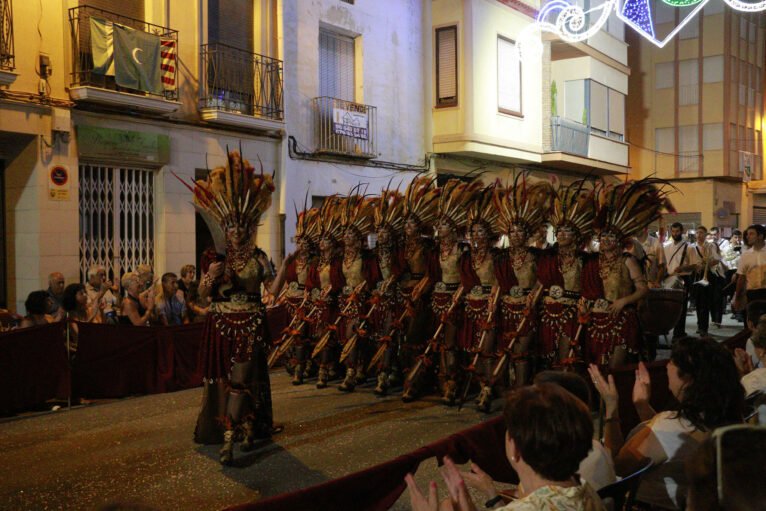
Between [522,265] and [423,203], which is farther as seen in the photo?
[423,203]

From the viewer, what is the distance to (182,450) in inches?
253

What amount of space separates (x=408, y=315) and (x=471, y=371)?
42.3 inches

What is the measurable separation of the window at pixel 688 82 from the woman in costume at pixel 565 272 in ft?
93.1

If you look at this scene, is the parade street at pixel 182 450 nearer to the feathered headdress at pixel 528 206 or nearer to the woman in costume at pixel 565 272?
the woman in costume at pixel 565 272

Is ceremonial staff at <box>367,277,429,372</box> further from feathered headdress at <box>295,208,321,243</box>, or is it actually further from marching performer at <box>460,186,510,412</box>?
feathered headdress at <box>295,208,321,243</box>

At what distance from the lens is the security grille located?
11930 mm

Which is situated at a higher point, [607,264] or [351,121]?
[351,121]

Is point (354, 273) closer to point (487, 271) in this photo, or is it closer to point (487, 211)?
point (487, 271)

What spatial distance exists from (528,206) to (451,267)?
117 centimetres

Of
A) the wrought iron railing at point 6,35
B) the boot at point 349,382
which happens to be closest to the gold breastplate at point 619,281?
the boot at point 349,382

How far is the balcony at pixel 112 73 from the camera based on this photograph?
37.0 ft

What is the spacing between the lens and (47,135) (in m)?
11.0

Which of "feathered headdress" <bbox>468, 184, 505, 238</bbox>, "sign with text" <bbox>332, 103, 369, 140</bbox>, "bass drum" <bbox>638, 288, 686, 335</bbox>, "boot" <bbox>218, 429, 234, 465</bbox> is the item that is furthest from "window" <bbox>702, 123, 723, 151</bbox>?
"boot" <bbox>218, 429, 234, 465</bbox>

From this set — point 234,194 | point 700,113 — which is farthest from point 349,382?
point 700,113
